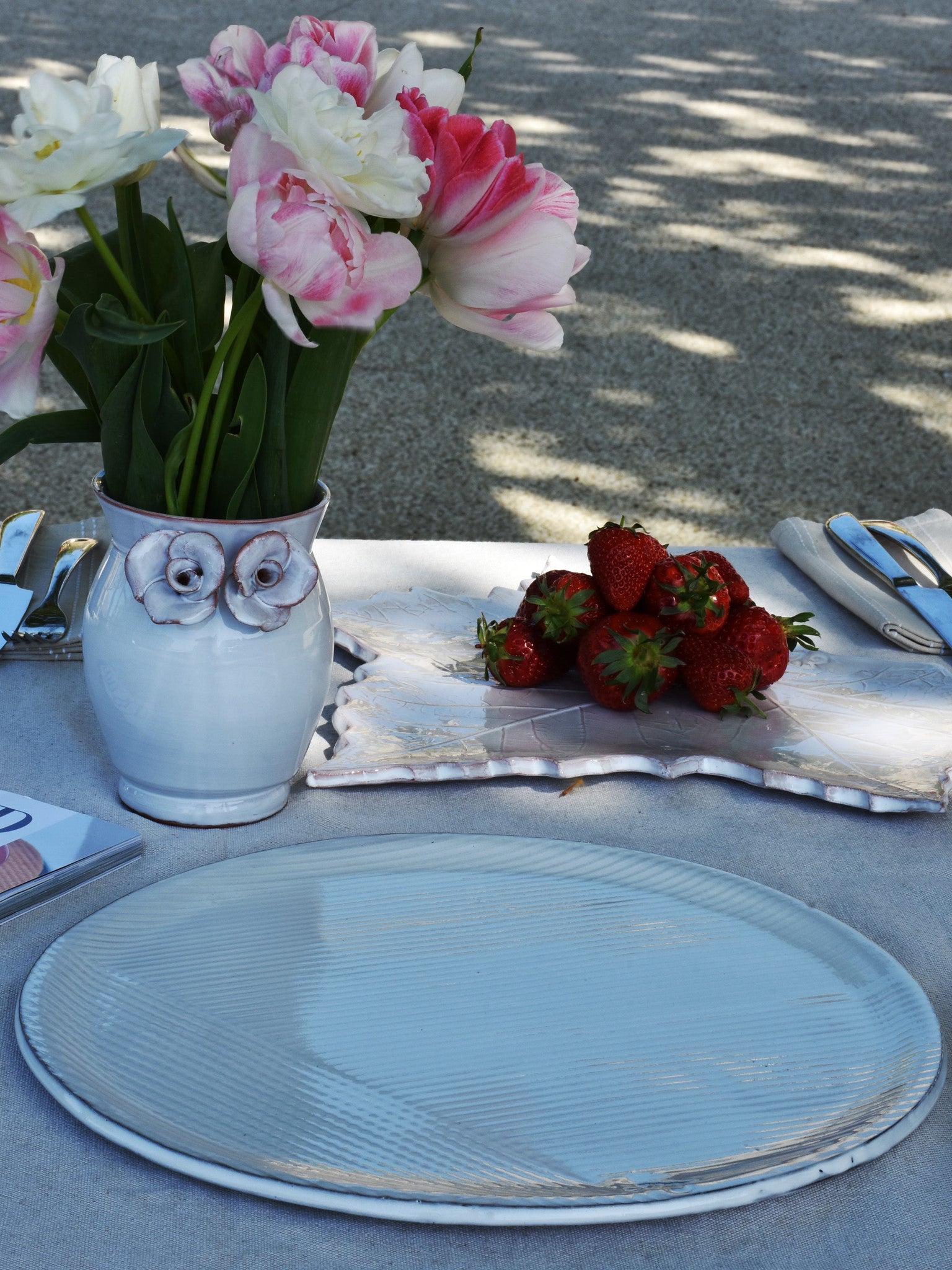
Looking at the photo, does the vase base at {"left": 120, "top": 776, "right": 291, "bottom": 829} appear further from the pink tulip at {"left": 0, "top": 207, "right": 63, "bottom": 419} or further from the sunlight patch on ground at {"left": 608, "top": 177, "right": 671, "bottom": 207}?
the sunlight patch on ground at {"left": 608, "top": 177, "right": 671, "bottom": 207}

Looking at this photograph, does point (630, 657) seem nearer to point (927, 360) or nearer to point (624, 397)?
point (624, 397)

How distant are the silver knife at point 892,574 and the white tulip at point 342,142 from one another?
0.62 m

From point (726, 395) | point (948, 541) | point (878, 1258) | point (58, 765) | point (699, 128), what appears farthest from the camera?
point (699, 128)

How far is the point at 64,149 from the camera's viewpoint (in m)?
0.56

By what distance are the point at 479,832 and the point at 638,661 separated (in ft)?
0.54

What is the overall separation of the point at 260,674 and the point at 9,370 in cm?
20

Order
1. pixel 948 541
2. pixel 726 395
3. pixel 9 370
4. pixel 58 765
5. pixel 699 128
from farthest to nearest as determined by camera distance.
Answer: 1. pixel 699 128
2. pixel 726 395
3. pixel 948 541
4. pixel 58 765
5. pixel 9 370

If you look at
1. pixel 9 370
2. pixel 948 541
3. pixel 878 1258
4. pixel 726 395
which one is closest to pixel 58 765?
pixel 9 370

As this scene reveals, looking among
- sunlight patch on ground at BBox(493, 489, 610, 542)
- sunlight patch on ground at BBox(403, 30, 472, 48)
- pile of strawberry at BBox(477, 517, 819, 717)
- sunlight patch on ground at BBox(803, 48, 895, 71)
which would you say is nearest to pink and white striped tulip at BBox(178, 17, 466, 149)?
pile of strawberry at BBox(477, 517, 819, 717)

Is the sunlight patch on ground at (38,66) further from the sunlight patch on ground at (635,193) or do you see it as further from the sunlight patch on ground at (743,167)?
the sunlight patch on ground at (743,167)

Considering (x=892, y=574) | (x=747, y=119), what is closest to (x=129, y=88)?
(x=892, y=574)

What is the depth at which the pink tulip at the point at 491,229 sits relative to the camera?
630mm

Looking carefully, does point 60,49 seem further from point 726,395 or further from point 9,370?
point 9,370

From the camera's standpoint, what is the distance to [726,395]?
3109 mm
